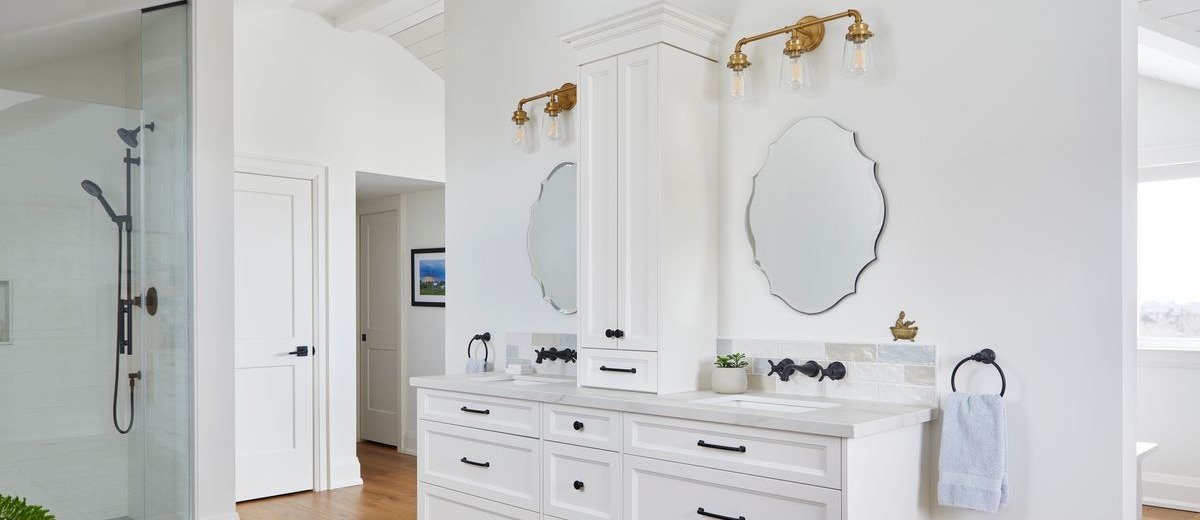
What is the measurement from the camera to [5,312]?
283 centimetres

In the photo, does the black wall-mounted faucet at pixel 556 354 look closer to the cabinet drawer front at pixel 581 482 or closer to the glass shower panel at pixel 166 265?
the cabinet drawer front at pixel 581 482

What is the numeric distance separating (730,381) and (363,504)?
9.61 ft

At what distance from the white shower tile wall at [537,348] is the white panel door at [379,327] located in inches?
117

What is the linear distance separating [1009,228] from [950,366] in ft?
1.40

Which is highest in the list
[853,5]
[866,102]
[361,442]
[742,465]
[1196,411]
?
[853,5]

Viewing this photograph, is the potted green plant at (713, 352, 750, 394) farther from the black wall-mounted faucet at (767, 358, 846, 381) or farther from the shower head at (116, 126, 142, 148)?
the shower head at (116, 126, 142, 148)

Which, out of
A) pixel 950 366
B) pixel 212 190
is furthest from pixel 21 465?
pixel 950 366

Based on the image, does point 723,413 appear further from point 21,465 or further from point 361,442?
point 361,442

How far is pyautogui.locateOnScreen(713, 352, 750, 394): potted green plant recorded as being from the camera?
2.82 meters

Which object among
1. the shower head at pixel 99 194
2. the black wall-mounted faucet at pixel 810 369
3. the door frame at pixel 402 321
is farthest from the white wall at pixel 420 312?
the black wall-mounted faucet at pixel 810 369

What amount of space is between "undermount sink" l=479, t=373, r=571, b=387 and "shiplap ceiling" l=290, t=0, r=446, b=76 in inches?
93.1

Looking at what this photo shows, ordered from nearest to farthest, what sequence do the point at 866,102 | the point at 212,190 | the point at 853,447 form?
the point at 853,447, the point at 866,102, the point at 212,190

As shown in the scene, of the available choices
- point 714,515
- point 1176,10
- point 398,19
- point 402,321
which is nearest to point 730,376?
point 714,515

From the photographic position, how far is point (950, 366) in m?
2.50
